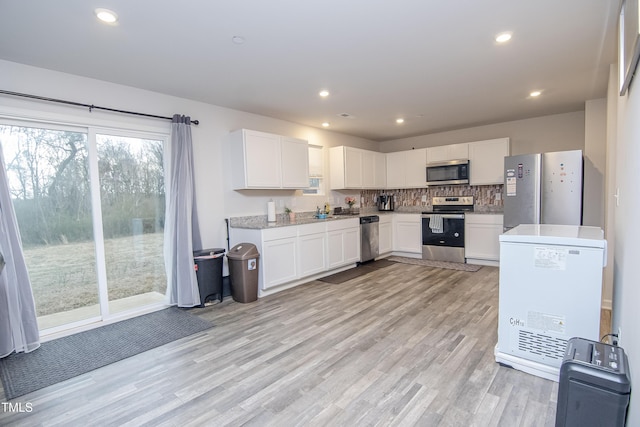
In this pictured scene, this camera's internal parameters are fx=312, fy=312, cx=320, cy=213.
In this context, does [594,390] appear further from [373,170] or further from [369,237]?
[373,170]

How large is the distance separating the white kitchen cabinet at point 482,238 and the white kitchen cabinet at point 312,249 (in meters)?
2.63

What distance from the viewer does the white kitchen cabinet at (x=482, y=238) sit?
523 centimetres

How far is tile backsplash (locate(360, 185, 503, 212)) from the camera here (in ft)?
18.6

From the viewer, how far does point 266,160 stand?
4.36 m

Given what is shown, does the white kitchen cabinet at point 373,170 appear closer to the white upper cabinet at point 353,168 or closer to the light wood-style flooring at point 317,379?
the white upper cabinet at point 353,168

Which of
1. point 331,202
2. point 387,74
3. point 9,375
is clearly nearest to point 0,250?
point 9,375

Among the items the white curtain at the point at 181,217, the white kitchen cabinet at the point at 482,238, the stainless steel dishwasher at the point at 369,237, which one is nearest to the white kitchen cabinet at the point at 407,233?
the stainless steel dishwasher at the point at 369,237

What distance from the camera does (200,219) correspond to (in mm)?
3988

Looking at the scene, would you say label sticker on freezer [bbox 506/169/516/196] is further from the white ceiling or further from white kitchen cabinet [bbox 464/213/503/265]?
the white ceiling

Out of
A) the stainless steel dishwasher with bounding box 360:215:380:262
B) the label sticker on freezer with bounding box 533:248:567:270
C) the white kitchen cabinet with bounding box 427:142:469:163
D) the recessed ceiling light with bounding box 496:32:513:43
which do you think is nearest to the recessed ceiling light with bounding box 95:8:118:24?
the recessed ceiling light with bounding box 496:32:513:43

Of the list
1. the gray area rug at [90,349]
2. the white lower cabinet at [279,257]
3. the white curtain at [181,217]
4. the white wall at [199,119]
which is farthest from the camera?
the white lower cabinet at [279,257]

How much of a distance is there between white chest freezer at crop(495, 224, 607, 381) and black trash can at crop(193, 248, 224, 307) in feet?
9.81

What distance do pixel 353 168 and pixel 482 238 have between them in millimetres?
2576

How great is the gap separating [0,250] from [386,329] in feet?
11.0
